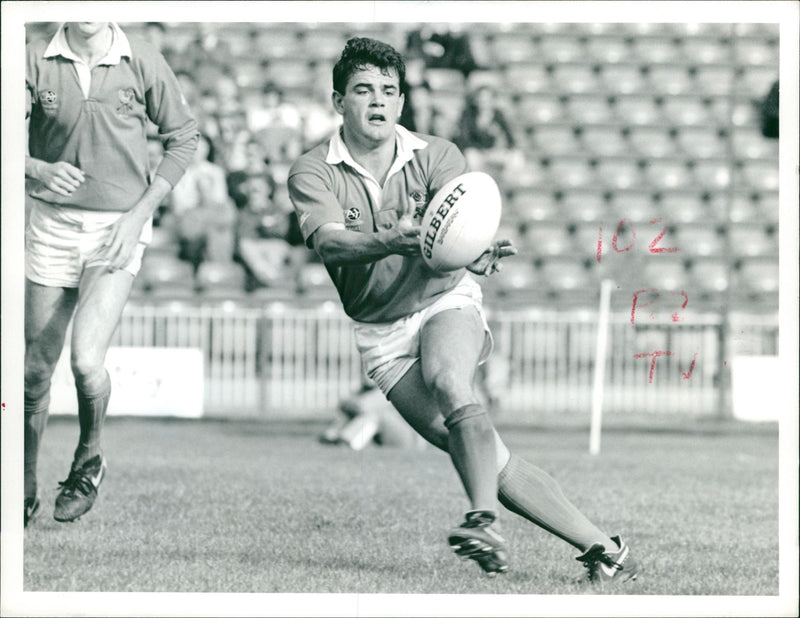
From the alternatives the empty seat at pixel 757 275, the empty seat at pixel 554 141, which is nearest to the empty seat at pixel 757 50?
the empty seat at pixel 554 141

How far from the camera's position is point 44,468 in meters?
8.44

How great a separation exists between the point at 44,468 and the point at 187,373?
6.36 ft

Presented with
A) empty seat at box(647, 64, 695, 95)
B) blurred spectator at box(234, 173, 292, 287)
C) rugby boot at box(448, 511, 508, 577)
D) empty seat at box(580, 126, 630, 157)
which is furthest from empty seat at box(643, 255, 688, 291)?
rugby boot at box(448, 511, 508, 577)

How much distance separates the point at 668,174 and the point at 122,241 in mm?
8785

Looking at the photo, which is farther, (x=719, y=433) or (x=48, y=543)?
(x=719, y=433)

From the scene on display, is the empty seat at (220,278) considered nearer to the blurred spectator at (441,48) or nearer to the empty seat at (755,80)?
the blurred spectator at (441,48)

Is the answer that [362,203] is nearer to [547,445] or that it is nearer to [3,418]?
[3,418]

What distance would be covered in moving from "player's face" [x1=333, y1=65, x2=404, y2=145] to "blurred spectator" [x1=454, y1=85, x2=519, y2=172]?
5319mm

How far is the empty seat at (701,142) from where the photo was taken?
14.4m

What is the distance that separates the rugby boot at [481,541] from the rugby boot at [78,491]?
1.90 m

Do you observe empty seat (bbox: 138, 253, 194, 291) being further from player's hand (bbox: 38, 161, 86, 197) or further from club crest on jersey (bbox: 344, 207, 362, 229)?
club crest on jersey (bbox: 344, 207, 362, 229)

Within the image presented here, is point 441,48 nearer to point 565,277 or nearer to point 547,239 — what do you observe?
point 547,239

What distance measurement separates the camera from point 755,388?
39.3 ft

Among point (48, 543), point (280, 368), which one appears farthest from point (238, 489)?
point (280, 368)
